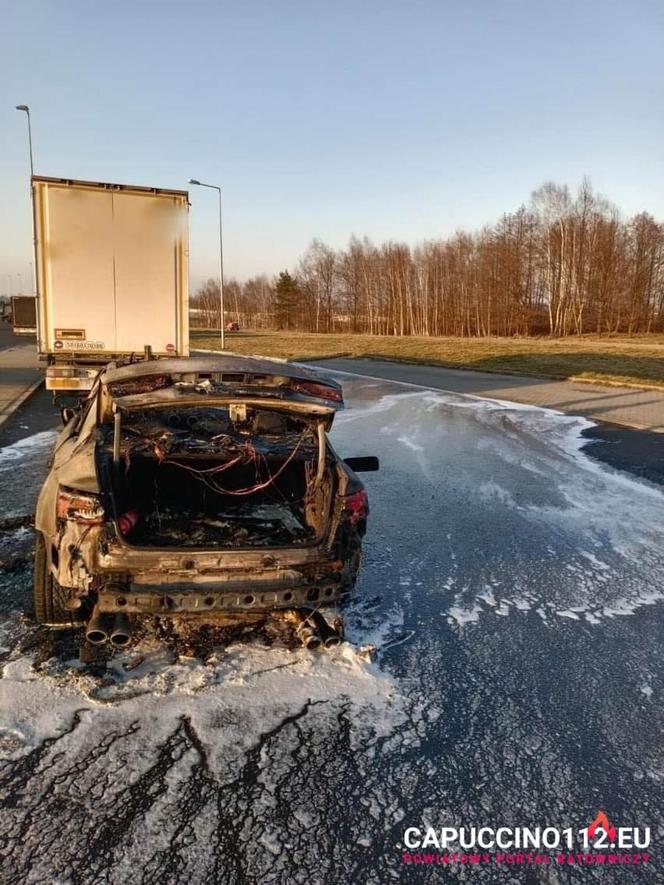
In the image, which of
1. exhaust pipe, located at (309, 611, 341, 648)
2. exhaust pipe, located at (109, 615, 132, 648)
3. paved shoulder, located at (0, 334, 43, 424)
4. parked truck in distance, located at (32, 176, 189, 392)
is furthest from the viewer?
paved shoulder, located at (0, 334, 43, 424)

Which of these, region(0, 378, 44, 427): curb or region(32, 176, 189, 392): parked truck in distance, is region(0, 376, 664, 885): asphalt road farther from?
region(0, 378, 44, 427): curb

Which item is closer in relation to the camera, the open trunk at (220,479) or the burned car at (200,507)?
the burned car at (200,507)

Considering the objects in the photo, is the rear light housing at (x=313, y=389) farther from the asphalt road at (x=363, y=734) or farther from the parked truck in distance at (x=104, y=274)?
the parked truck in distance at (x=104, y=274)

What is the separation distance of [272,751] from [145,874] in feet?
2.61

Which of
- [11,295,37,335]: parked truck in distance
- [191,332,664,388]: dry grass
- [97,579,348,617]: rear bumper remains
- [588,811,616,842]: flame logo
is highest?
[11,295,37,335]: parked truck in distance

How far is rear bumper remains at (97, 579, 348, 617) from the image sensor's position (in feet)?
11.3

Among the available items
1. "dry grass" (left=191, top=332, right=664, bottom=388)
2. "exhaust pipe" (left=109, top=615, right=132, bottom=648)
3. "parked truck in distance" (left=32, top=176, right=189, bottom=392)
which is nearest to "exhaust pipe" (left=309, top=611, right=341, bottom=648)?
"exhaust pipe" (left=109, top=615, right=132, bottom=648)

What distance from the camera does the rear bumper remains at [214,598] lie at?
3.44 meters

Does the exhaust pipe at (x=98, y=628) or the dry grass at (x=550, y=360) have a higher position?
the dry grass at (x=550, y=360)

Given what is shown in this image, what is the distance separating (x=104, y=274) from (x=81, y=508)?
9.29 metres

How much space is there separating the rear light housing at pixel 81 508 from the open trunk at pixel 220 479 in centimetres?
50

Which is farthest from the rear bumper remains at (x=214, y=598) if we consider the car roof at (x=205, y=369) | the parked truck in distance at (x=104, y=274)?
the parked truck in distance at (x=104, y=274)

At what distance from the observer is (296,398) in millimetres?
4191

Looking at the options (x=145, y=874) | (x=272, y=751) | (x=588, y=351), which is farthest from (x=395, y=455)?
(x=588, y=351)
